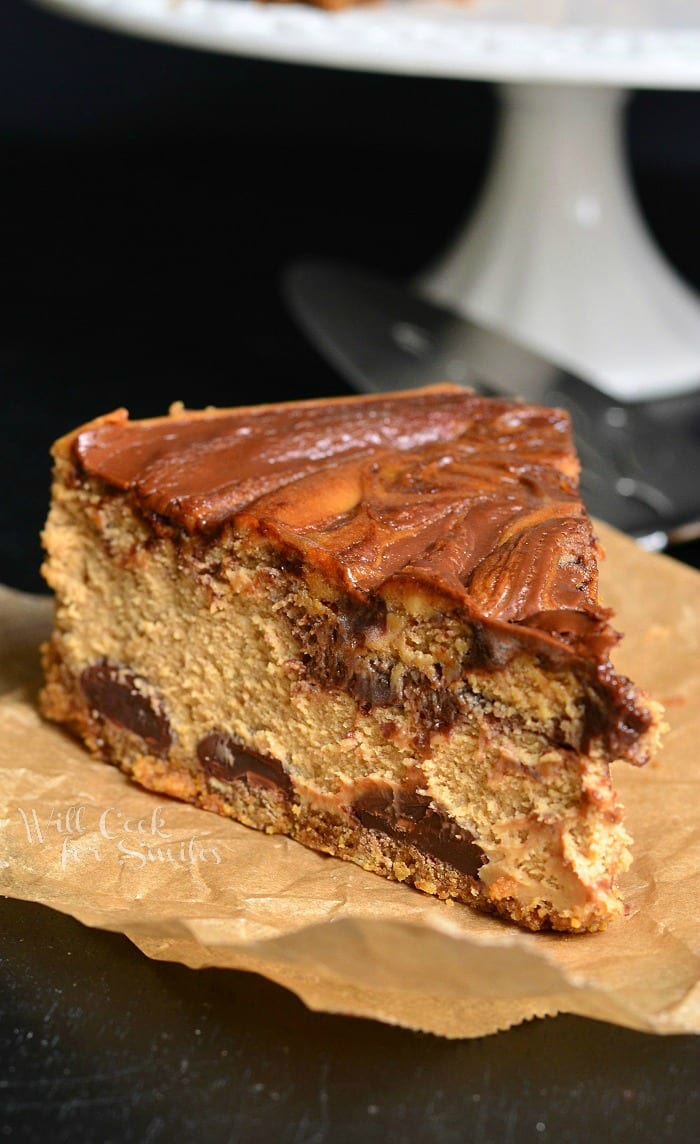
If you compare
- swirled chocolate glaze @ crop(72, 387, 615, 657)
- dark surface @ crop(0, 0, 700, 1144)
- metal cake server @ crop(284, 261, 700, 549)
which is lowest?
dark surface @ crop(0, 0, 700, 1144)

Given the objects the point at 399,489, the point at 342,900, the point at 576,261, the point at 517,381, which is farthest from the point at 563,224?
the point at 342,900

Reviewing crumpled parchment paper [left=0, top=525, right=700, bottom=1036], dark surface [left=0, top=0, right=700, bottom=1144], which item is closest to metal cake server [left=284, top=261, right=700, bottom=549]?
dark surface [left=0, top=0, right=700, bottom=1144]

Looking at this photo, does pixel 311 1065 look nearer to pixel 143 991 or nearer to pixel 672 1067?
pixel 143 991

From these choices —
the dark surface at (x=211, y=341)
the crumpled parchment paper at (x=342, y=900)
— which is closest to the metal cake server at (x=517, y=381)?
the dark surface at (x=211, y=341)

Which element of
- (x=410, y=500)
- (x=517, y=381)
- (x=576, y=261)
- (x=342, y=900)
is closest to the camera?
(x=342, y=900)

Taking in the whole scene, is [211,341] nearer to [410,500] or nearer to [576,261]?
[576,261]

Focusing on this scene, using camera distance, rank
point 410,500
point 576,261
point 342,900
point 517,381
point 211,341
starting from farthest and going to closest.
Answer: point 211,341 < point 576,261 < point 517,381 < point 410,500 < point 342,900

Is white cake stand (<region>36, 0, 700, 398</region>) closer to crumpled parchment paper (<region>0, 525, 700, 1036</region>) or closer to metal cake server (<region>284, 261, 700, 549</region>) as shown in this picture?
metal cake server (<region>284, 261, 700, 549</region>)
